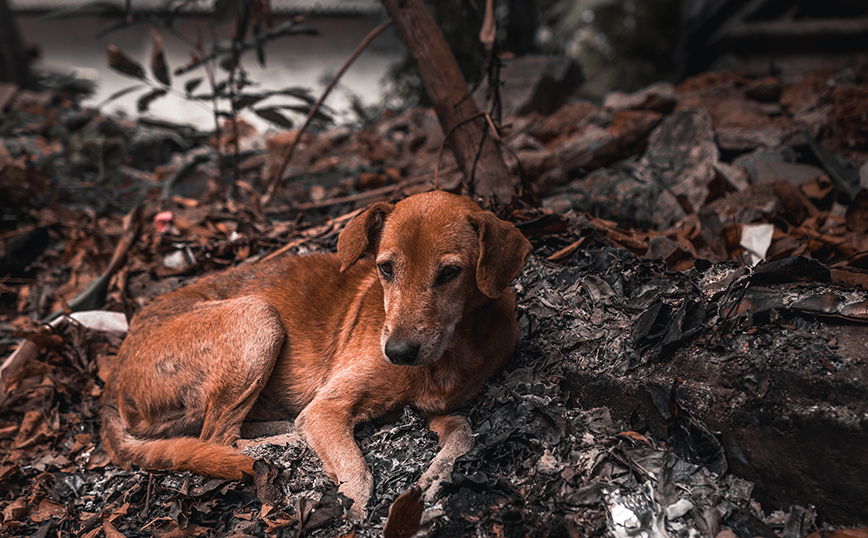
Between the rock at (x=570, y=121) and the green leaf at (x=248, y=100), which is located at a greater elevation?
the green leaf at (x=248, y=100)

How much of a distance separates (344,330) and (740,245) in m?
2.63

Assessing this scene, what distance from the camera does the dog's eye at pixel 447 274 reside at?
2.37 m

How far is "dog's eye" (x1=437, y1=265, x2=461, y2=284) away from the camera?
2367mm

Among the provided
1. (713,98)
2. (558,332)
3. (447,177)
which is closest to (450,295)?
(558,332)

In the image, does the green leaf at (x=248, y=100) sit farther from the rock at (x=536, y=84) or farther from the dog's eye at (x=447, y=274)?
the rock at (x=536, y=84)

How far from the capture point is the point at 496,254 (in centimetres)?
231

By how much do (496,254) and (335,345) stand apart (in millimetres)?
1252

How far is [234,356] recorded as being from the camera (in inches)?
110

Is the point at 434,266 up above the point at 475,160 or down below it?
below

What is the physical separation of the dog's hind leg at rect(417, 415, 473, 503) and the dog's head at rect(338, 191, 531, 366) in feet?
1.68

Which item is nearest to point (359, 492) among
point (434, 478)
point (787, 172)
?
point (434, 478)

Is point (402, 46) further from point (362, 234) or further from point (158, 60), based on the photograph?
point (362, 234)

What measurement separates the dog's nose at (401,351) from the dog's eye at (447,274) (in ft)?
1.16

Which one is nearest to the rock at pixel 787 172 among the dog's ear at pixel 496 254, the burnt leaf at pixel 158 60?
the dog's ear at pixel 496 254
